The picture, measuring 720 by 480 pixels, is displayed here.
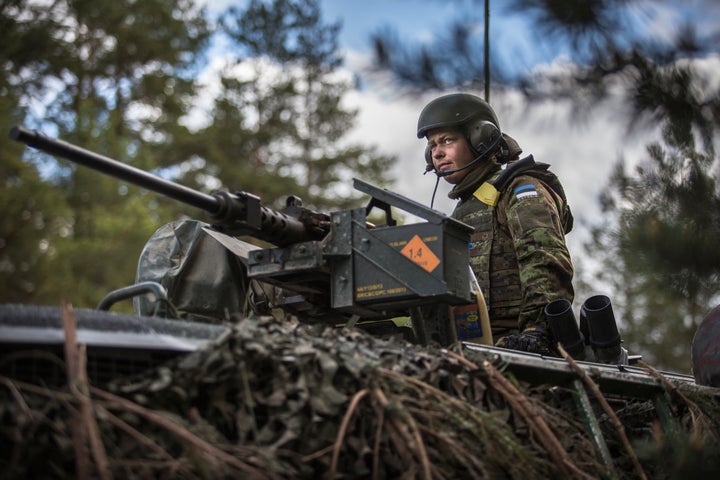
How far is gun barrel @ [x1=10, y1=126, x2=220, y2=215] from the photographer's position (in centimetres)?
345

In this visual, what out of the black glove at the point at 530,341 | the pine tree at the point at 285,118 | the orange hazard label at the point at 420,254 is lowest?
the black glove at the point at 530,341

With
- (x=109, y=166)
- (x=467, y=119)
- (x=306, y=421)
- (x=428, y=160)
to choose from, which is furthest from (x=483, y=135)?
(x=306, y=421)

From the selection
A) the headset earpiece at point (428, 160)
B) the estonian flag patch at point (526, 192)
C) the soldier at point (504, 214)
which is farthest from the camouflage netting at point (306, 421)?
the headset earpiece at point (428, 160)

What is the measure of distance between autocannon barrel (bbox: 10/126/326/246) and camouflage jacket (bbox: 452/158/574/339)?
54.4 inches

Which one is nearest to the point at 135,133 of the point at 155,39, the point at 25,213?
the point at 155,39

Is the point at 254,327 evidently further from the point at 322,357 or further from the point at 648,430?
the point at 648,430

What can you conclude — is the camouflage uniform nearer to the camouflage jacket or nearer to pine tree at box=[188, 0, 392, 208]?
the camouflage jacket

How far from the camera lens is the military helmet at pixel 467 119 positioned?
5.97 meters

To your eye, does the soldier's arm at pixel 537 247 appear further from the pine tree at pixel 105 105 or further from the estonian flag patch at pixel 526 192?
the pine tree at pixel 105 105

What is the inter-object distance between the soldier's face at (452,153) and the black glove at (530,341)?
1500mm

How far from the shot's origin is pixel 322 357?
3.12 meters

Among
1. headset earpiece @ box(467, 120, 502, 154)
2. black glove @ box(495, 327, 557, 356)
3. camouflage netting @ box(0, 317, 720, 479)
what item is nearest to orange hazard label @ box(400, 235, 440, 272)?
camouflage netting @ box(0, 317, 720, 479)

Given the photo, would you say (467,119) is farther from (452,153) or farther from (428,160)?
(428,160)

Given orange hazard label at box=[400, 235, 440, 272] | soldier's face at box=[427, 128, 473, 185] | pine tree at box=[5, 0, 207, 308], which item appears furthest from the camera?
pine tree at box=[5, 0, 207, 308]
